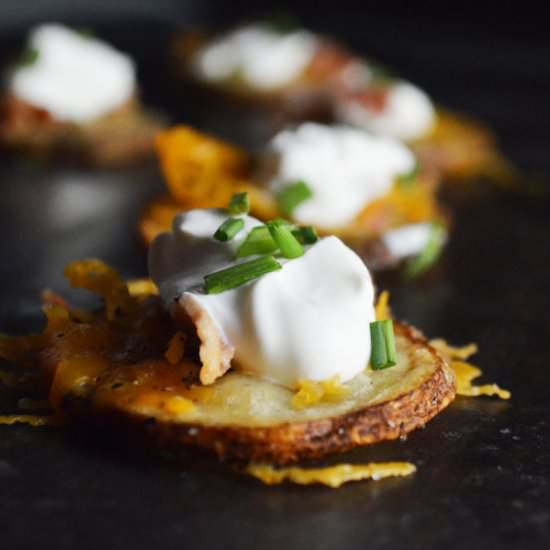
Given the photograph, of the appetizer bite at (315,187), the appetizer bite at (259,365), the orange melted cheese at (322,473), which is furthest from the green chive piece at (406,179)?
the orange melted cheese at (322,473)

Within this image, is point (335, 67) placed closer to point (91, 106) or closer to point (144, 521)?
point (91, 106)

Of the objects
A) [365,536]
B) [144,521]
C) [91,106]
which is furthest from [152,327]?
[91,106]

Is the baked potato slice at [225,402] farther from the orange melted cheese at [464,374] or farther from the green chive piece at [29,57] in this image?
the green chive piece at [29,57]

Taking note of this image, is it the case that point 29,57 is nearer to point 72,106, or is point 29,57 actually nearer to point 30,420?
point 72,106

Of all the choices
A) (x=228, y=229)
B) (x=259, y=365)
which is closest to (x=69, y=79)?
(x=228, y=229)

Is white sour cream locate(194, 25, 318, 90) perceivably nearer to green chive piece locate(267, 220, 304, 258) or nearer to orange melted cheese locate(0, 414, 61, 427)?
green chive piece locate(267, 220, 304, 258)

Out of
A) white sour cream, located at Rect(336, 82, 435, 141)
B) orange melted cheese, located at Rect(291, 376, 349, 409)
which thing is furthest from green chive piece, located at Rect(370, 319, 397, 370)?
white sour cream, located at Rect(336, 82, 435, 141)
